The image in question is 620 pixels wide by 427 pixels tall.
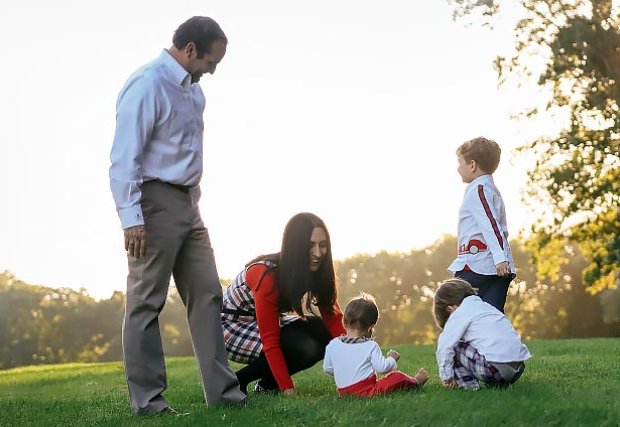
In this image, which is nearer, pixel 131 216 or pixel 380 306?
pixel 131 216

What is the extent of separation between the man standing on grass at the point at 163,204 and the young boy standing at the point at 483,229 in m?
2.15

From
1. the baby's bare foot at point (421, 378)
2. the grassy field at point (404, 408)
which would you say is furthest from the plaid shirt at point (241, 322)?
the baby's bare foot at point (421, 378)

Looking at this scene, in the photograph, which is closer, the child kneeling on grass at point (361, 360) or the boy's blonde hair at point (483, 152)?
the child kneeling on grass at point (361, 360)

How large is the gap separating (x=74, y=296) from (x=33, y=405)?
59.9 m

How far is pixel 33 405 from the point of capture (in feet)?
25.3

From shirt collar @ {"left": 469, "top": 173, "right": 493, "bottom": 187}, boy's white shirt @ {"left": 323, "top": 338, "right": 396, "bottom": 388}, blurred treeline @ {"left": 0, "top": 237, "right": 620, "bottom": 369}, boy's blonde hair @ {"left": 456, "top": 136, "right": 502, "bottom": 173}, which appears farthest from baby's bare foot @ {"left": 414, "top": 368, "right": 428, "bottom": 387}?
blurred treeline @ {"left": 0, "top": 237, "right": 620, "bottom": 369}

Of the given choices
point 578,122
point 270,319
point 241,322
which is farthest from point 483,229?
point 578,122

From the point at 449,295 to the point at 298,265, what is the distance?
41.7 inches

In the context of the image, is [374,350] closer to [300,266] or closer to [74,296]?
[300,266]

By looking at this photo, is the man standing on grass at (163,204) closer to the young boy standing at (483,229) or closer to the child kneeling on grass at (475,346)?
the child kneeling on grass at (475,346)

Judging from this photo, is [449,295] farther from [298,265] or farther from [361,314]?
[298,265]

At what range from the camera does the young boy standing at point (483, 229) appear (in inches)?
274

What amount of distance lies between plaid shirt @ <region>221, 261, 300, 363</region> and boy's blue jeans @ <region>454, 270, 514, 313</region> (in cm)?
138

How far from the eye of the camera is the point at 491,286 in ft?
23.2
